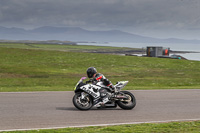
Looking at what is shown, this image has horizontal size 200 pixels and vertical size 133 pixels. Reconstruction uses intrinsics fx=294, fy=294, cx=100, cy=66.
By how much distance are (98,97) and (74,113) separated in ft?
3.75

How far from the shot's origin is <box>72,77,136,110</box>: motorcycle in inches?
426

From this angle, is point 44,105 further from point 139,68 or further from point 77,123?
point 139,68

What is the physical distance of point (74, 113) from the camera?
10.4 metres

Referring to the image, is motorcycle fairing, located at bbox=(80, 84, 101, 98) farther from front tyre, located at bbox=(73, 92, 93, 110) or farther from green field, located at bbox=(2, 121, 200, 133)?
green field, located at bbox=(2, 121, 200, 133)

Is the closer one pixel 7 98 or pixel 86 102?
pixel 86 102

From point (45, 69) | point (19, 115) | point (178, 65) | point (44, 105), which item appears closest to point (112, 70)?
point (45, 69)

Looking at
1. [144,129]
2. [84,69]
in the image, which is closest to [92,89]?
[144,129]

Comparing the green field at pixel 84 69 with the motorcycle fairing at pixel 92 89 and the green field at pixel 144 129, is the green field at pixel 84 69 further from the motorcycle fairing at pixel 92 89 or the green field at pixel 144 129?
the green field at pixel 144 129

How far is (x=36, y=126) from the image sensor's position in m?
8.41

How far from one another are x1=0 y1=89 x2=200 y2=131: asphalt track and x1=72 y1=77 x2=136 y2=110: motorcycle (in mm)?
233

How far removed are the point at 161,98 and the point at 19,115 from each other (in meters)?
7.28

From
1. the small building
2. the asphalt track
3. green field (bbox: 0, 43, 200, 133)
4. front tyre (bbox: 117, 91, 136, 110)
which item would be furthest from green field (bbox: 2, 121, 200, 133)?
the small building

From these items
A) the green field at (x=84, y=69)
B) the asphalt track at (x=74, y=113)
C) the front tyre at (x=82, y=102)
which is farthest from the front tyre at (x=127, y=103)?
the green field at (x=84, y=69)

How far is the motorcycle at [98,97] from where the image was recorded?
10.8 meters
